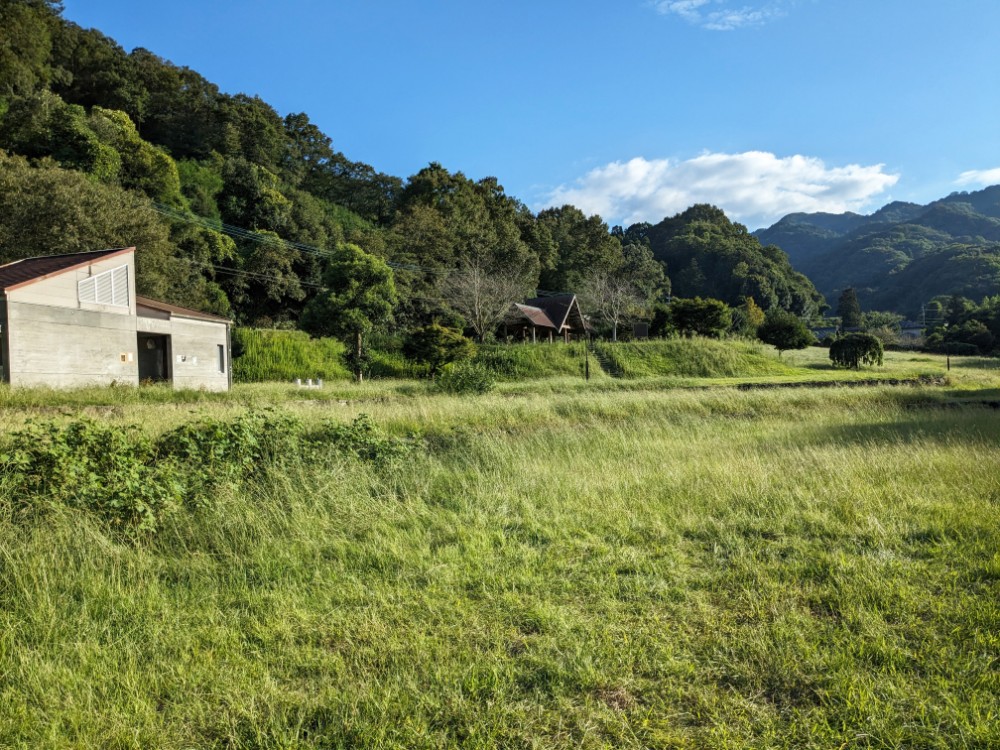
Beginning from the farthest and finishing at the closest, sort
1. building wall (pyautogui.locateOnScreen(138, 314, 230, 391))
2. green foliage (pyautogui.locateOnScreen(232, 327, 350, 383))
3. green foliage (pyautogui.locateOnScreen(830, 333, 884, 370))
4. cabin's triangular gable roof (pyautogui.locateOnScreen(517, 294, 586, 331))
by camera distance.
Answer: cabin's triangular gable roof (pyautogui.locateOnScreen(517, 294, 586, 331))
green foliage (pyautogui.locateOnScreen(830, 333, 884, 370))
green foliage (pyautogui.locateOnScreen(232, 327, 350, 383))
building wall (pyautogui.locateOnScreen(138, 314, 230, 391))

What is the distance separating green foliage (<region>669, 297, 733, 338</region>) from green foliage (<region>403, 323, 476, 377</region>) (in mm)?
17817

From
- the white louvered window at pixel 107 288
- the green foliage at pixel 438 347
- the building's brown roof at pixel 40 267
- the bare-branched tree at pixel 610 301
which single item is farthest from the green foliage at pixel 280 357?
the bare-branched tree at pixel 610 301

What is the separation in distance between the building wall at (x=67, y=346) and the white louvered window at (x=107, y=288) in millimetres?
515

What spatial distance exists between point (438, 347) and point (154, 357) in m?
12.5

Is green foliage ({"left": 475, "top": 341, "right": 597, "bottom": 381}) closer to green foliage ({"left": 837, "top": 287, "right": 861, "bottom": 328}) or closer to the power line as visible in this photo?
the power line

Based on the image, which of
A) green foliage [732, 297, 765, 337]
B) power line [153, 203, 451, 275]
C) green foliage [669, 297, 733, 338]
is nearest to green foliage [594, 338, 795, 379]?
green foliage [669, 297, 733, 338]

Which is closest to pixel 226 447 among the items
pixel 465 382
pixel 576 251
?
pixel 465 382

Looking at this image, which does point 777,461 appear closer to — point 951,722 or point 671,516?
point 671,516

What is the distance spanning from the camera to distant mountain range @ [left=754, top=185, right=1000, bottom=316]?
87.1 meters

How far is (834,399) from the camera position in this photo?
15.1m

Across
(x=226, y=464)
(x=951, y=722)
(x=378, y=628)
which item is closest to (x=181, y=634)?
(x=378, y=628)

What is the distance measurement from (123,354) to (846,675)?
22641 mm

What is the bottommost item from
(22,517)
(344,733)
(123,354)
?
(344,733)

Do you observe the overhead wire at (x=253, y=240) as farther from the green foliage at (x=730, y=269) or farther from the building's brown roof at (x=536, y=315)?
the green foliage at (x=730, y=269)
